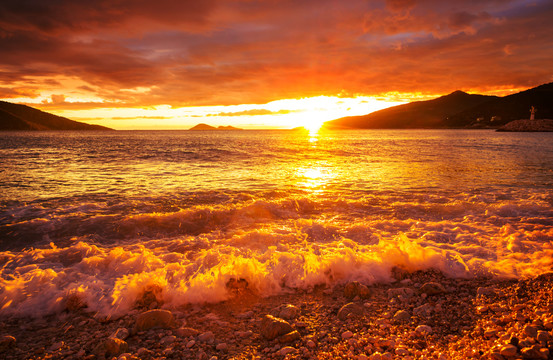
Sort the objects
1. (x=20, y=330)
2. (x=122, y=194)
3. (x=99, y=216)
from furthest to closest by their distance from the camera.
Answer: (x=122, y=194)
(x=99, y=216)
(x=20, y=330)

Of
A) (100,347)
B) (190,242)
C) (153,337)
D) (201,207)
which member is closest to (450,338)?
(153,337)

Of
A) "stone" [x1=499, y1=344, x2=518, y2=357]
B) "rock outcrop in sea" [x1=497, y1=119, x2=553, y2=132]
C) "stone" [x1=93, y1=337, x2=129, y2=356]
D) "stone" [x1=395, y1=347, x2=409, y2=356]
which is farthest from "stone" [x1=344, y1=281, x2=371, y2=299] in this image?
"rock outcrop in sea" [x1=497, y1=119, x2=553, y2=132]

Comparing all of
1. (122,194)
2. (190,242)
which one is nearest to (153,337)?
(190,242)

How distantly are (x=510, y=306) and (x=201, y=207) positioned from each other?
10385 mm

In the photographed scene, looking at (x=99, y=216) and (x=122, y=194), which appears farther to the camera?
(x=122, y=194)

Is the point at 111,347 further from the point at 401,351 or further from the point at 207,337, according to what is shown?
the point at 401,351

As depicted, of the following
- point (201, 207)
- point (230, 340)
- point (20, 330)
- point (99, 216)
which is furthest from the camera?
point (201, 207)

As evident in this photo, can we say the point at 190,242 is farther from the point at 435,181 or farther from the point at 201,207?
the point at 435,181

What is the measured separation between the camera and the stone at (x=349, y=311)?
500cm

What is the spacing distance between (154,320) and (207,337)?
1082 mm

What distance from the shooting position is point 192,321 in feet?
16.7

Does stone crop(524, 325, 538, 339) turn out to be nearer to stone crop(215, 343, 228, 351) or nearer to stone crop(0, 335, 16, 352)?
stone crop(215, 343, 228, 351)

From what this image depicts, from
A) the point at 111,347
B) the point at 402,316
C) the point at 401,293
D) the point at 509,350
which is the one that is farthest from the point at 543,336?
the point at 111,347

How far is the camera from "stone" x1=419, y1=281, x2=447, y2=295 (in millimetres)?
5629
